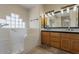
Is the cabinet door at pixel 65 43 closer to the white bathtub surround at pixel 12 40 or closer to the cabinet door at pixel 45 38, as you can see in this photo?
the cabinet door at pixel 45 38

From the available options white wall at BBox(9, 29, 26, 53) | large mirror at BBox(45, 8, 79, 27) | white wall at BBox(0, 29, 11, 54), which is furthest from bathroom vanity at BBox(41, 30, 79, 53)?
white wall at BBox(0, 29, 11, 54)

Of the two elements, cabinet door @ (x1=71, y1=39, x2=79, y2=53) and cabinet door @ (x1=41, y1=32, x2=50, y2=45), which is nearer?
cabinet door @ (x1=71, y1=39, x2=79, y2=53)

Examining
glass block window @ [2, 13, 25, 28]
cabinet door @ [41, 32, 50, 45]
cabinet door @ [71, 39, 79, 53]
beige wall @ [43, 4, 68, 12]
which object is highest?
beige wall @ [43, 4, 68, 12]

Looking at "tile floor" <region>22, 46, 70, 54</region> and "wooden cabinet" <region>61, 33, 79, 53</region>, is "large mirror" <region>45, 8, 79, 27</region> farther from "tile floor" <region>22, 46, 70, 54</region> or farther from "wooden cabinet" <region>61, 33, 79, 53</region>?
"tile floor" <region>22, 46, 70, 54</region>

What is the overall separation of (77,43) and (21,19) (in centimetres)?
96

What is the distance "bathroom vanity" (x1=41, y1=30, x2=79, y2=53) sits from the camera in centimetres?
187

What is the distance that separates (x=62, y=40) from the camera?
1.93 m

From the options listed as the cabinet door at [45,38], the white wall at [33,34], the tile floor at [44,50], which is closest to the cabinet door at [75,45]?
the tile floor at [44,50]

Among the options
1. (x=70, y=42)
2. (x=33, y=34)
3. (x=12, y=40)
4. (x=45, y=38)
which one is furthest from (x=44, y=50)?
(x=12, y=40)

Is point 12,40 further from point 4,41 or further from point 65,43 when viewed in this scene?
point 65,43
